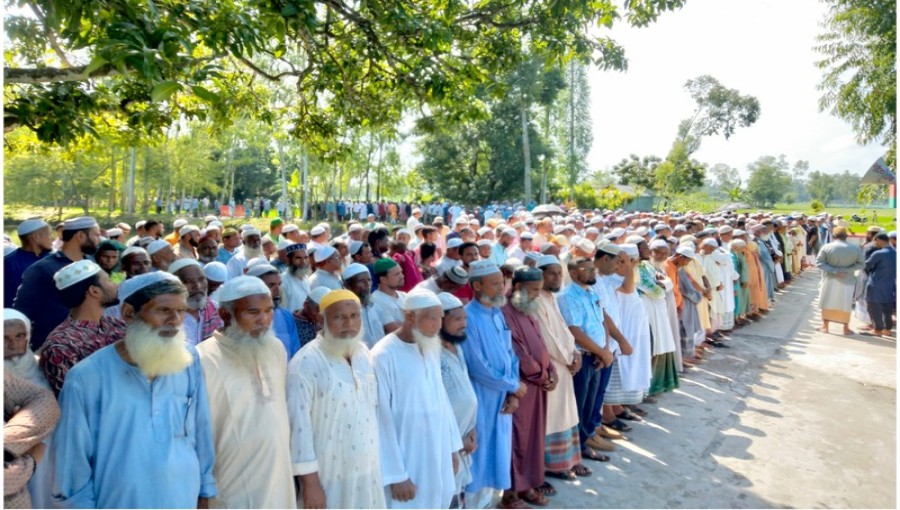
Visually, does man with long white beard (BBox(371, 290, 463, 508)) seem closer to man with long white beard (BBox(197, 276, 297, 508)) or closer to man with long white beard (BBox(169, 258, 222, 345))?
man with long white beard (BBox(197, 276, 297, 508))

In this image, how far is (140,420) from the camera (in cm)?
239

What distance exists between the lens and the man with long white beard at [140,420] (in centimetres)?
231

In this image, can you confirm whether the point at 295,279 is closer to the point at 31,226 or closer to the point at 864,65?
the point at 31,226

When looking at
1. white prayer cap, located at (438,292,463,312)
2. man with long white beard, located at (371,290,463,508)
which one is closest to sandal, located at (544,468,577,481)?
man with long white beard, located at (371,290,463,508)

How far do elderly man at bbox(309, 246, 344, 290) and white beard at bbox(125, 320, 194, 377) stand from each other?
2765 millimetres

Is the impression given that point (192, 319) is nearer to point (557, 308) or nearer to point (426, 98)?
point (557, 308)

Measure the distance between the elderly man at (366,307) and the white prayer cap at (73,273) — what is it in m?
1.78

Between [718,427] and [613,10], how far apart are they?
15.5 ft

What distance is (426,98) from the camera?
675 centimetres

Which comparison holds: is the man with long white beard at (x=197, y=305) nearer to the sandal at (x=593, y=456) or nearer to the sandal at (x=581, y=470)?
the sandal at (x=581, y=470)

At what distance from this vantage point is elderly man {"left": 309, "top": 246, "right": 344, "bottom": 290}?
17.4 ft

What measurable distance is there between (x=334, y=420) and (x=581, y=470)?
2631mm

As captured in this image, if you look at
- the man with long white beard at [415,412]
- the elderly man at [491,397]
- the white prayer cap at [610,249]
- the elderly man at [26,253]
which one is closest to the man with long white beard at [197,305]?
the man with long white beard at [415,412]

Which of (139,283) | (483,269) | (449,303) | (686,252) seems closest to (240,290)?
(139,283)
